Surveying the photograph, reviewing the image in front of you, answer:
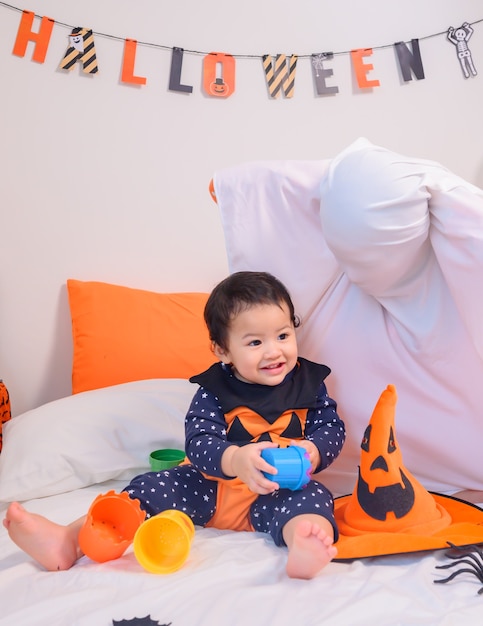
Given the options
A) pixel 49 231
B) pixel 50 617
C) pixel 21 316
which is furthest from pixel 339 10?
pixel 50 617

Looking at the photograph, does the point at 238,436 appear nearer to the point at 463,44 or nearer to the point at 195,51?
the point at 195,51

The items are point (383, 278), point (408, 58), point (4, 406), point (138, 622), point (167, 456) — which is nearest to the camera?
point (138, 622)

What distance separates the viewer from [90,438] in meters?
1.33

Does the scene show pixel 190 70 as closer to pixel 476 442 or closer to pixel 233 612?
pixel 476 442

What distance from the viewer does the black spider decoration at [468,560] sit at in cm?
77

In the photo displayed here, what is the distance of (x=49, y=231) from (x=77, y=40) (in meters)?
0.57

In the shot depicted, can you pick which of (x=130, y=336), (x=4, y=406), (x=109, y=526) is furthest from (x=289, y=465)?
(x=4, y=406)

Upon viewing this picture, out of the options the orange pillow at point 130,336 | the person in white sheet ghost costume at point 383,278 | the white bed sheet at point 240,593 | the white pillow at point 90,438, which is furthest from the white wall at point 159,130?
the white bed sheet at point 240,593

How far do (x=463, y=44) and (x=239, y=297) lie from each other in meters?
1.64

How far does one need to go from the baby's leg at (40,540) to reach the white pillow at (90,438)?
1.18ft

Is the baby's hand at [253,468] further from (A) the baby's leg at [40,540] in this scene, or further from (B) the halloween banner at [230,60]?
(B) the halloween banner at [230,60]

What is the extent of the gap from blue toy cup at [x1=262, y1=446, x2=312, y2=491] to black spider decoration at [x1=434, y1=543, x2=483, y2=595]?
0.21m

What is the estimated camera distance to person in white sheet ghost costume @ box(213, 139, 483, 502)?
0.93 m

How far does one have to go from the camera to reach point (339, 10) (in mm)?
2156
